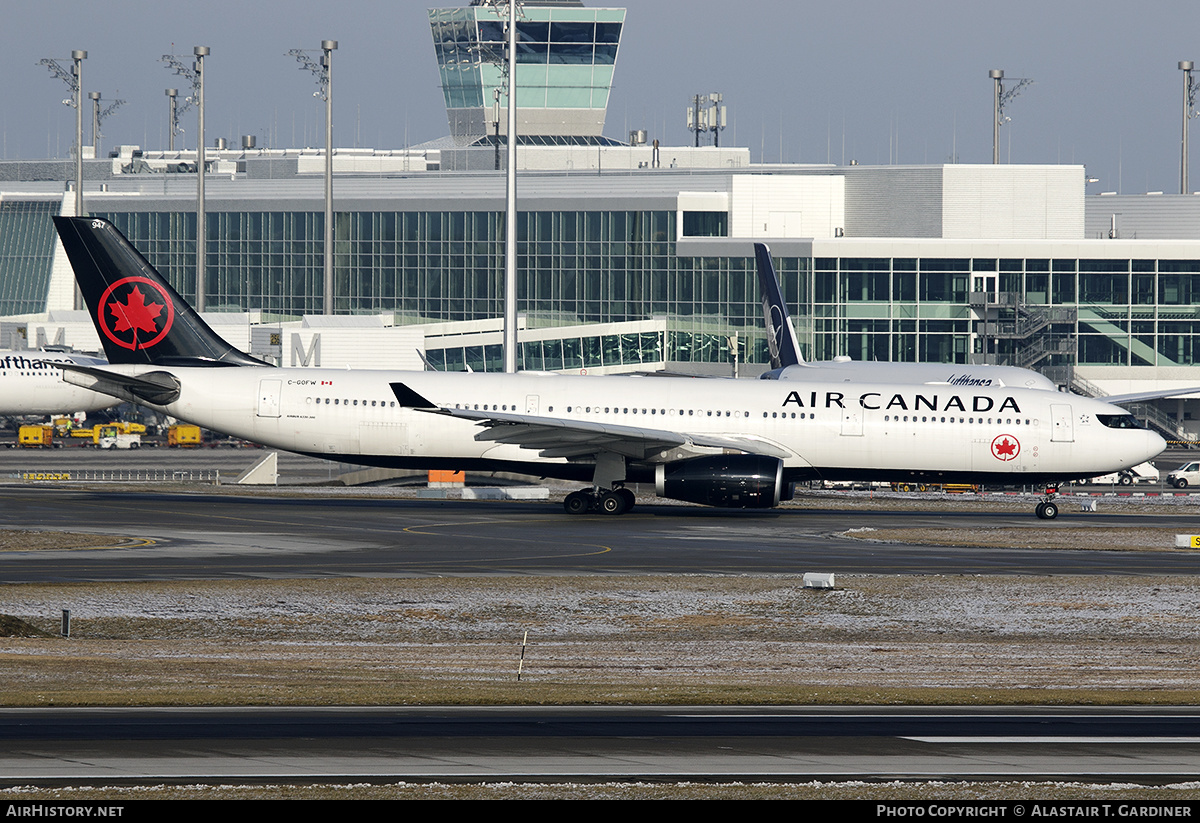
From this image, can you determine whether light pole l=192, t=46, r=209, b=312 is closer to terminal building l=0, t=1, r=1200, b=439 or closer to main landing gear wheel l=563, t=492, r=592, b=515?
terminal building l=0, t=1, r=1200, b=439

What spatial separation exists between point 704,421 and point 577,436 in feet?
14.3

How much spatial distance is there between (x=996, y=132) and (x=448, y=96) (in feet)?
238

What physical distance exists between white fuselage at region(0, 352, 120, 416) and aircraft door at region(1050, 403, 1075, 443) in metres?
48.8

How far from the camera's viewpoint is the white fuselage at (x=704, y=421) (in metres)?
47.6

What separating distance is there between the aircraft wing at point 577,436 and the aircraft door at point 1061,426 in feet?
28.1

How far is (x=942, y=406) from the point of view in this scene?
47.8 metres

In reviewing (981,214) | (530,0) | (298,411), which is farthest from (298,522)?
(530,0)

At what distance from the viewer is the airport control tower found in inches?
6476

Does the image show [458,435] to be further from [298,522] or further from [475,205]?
[475,205]

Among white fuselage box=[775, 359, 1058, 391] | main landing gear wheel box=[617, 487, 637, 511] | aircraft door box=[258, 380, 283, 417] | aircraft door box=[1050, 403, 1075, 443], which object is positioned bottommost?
main landing gear wheel box=[617, 487, 637, 511]

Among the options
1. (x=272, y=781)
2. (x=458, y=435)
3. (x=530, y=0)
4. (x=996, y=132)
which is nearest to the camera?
(x=272, y=781)

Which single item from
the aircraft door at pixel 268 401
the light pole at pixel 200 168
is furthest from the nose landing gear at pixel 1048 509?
the light pole at pixel 200 168

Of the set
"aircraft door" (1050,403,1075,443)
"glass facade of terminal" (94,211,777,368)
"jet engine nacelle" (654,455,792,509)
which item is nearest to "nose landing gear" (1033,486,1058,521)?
"aircraft door" (1050,403,1075,443)

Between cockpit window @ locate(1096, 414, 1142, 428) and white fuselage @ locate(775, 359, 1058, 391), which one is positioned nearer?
cockpit window @ locate(1096, 414, 1142, 428)
